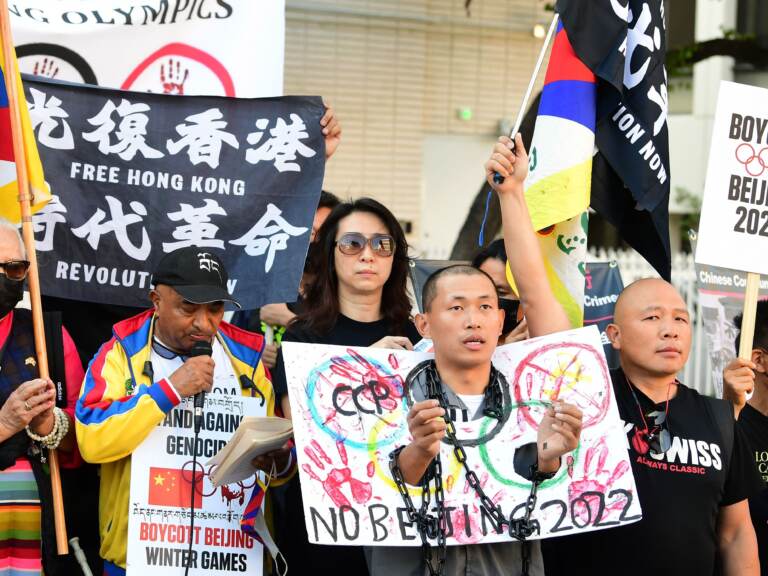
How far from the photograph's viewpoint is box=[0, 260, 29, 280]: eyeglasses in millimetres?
4137

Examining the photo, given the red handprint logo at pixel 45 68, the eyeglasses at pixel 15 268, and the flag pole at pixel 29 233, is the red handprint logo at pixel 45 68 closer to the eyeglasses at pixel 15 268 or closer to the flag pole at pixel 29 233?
the flag pole at pixel 29 233

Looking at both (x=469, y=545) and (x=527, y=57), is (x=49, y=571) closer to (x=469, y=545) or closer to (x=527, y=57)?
(x=469, y=545)

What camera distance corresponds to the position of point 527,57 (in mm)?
14648

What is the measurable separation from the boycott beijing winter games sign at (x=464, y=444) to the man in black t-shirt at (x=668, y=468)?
0.30 meters

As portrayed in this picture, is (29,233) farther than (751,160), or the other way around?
(751,160)

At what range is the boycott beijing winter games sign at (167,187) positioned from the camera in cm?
515

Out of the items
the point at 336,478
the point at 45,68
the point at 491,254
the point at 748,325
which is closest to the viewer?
the point at 336,478

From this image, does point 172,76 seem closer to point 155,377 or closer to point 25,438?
point 155,377

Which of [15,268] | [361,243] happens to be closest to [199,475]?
[15,268]

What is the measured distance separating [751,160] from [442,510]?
2.33 m

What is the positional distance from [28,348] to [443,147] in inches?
429

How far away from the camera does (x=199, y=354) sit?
414 centimetres

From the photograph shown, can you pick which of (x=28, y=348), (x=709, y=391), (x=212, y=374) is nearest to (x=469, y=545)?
(x=212, y=374)

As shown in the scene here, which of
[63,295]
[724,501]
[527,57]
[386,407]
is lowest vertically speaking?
[724,501]
